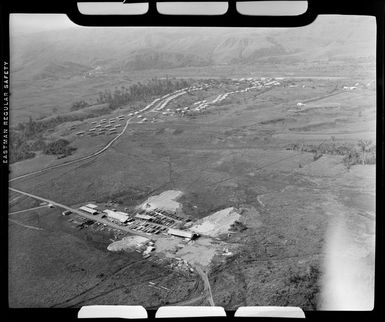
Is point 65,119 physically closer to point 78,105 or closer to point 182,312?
point 78,105

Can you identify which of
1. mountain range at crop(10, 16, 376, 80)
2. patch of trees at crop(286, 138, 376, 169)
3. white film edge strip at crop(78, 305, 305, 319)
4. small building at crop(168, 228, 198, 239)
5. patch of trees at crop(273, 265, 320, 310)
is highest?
mountain range at crop(10, 16, 376, 80)

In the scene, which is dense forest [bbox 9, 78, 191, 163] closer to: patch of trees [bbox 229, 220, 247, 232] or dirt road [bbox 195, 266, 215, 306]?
patch of trees [bbox 229, 220, 247, 232]

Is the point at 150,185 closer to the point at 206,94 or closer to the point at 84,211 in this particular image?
the point at 84,211

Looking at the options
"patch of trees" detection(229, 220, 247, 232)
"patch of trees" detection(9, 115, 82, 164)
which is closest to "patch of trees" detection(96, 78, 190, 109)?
→ "patch of trees" detection(9, 115, 82, 164)

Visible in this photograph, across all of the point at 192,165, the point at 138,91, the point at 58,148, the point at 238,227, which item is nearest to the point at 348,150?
the point at 238,227

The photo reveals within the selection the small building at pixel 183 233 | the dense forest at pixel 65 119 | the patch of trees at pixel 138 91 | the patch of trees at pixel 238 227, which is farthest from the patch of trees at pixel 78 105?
the patch of trees at pixel 238 227

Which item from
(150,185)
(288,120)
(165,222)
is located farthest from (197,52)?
(165,222)
